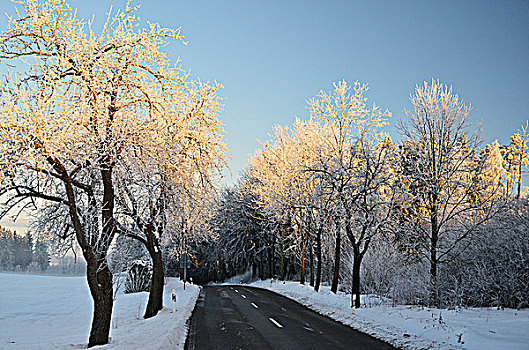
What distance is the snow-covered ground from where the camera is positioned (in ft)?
38.3

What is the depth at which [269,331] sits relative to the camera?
13.7 m

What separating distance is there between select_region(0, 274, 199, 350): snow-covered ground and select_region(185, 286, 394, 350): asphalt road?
29.6 inches

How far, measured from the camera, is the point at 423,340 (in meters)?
11.3

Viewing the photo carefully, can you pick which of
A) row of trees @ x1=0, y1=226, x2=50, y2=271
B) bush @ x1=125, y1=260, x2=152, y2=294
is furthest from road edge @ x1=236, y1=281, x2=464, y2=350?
row of trees @ x1=0, y1=226, x2=50, y2=271

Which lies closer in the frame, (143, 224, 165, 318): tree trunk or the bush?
(143, 224, 165, 318): tree trunk

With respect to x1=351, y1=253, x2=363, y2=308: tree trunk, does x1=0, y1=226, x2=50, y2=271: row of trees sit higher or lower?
lower

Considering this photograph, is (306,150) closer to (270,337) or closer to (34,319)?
(270,337)

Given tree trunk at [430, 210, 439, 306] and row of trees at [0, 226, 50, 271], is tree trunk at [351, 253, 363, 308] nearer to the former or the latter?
tree trunk at [430, 210, 439, 306]

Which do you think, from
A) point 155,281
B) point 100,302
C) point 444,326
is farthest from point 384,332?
point 155,281

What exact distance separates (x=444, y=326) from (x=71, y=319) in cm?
2210

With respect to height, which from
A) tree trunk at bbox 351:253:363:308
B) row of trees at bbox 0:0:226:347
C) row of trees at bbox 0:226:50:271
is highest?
row of trees at bbox 0:0:226:347

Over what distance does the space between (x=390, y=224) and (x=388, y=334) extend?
7.91m

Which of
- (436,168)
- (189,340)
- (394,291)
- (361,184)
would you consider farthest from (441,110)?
(189,340)

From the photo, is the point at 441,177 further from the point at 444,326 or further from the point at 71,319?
the point at 71,319
